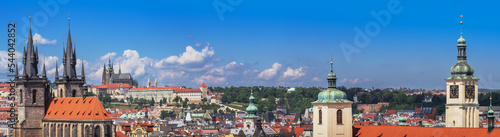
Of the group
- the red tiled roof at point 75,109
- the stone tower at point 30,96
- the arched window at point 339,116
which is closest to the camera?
the arched window at point 339,116

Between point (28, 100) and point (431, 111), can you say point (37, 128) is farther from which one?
point (431, 111)

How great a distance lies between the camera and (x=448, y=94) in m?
67.2

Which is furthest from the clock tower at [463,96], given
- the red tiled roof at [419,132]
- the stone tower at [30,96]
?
the stone tower at [30,96]

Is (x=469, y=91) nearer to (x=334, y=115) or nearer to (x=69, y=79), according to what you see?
(x=334, y=115)

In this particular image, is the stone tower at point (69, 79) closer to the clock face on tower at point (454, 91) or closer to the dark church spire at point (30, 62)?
the dark church spire at point (30, 62)

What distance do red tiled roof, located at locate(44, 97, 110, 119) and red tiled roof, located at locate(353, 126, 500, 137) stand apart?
35613 millimetres

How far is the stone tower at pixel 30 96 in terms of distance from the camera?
9120 cm

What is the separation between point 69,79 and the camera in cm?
10019

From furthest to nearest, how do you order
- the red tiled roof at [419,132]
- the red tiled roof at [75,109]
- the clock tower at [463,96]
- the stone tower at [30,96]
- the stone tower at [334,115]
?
the stone tower at [30,96] → the red tiled roof at [75,109] → the clock tower at [463,96] → the stone tower at [334,115] → the red tiled roof at [419,132]

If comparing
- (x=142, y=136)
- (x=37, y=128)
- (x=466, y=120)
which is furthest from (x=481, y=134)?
(x=142, y=136)

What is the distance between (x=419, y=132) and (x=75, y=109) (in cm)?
4563

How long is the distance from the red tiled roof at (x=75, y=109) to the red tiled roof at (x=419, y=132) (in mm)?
35613

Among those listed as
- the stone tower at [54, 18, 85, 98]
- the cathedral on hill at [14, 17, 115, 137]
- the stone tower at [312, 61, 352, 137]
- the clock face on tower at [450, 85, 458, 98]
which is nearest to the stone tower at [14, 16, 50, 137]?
the cathedral on hill at [14, 17, 115, 137]

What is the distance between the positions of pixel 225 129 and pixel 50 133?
4667cm
